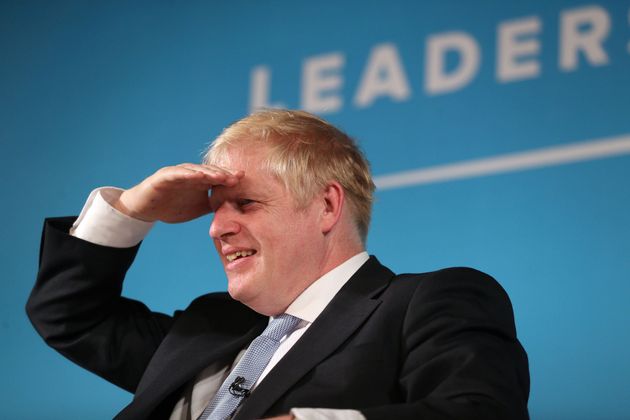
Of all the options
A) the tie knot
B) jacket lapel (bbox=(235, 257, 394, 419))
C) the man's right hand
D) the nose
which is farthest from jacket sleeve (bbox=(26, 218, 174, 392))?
jacket lapel (bbox=(235, 257, 394, 419))

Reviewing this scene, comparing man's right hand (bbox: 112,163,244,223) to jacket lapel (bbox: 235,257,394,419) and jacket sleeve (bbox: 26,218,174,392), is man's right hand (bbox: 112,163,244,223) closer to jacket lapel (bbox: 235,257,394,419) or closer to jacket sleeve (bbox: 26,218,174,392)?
jacket sleeve (bbox: 26,218,174,392)

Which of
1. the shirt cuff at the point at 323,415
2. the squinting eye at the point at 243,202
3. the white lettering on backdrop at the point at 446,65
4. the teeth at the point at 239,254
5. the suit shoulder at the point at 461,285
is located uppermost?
the white lettering on backdrop at the point at 446,65

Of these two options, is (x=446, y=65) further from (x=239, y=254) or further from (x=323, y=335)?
(x=323, y=335)

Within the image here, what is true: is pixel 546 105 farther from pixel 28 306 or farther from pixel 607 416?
pixel 28 306

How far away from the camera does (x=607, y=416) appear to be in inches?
92.4

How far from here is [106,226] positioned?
237 centimetres

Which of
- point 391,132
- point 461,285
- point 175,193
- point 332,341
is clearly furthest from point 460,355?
point 391,132

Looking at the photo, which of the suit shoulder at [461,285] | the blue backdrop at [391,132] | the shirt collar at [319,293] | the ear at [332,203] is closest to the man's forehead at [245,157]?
the ear at [332,203]

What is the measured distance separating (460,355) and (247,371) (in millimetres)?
546

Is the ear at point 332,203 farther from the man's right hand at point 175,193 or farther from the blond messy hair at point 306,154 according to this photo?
the man's right hand at point 175,193

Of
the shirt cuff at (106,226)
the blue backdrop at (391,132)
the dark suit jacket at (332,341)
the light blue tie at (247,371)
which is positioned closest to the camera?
the dark suit jacket at (332,341)

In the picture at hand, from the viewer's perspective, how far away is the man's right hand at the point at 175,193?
2.19m

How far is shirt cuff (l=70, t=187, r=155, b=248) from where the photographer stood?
2.36m

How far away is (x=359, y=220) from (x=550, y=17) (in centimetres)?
76
